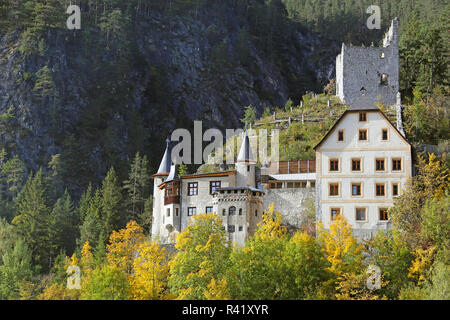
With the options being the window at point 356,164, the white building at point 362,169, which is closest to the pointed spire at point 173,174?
the white building at point 362,169

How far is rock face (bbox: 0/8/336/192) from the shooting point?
131250mm

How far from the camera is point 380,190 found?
217 feet

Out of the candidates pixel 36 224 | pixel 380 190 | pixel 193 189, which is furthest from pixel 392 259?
pixel 36 224

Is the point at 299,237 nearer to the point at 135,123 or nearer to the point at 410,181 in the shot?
the point at 410,181

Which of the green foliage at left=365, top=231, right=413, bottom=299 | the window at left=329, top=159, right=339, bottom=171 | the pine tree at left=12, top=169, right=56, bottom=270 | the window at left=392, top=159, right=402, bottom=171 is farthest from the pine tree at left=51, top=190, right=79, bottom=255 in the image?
the green foliage at left=365, top=231, right=413, bottom=299

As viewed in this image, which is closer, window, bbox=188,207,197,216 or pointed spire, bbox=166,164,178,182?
window, bbox=188,207,197,216

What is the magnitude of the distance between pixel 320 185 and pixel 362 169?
400 centimetres

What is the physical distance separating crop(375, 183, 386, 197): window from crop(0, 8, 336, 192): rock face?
69665 mm

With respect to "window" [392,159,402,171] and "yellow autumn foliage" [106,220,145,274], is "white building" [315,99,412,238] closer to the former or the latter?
"window" [392,159,402,171]

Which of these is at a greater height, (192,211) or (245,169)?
(245,169)


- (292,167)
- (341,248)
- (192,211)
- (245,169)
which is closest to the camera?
(341,248)

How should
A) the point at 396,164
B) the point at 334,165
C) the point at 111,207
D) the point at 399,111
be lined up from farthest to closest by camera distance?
the point at 111,207, the point at 399,111, the point at 334,165, the point at 396,164

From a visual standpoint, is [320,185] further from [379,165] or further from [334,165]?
[379,165]

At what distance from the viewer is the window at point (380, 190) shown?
6594 centimetres
